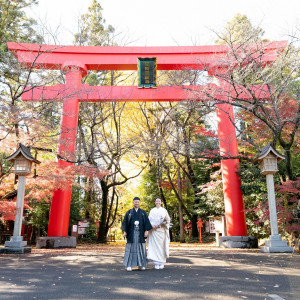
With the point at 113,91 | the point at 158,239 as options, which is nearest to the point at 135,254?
the point at 158,239

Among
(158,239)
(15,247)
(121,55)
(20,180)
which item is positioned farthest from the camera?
(121,55)

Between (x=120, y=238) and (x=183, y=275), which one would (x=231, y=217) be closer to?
(x=183, y=275)

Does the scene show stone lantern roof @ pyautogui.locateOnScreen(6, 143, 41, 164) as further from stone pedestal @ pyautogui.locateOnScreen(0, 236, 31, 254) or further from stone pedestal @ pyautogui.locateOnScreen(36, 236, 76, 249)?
stone pedestal @ pyautogui.locateOnScreen(36, 236, 76, 249)

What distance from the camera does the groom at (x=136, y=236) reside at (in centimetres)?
508

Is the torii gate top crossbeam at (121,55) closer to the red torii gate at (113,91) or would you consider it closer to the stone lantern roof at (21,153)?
the red torii gate at (113,91)

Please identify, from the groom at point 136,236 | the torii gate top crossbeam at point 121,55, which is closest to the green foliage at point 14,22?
the torii gate top crossbeam at point 121,55

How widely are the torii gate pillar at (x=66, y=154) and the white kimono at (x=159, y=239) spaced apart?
4954 millimetres

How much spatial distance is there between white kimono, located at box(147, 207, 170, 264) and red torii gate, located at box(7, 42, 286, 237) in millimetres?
5229

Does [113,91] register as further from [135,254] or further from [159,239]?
[135,254]

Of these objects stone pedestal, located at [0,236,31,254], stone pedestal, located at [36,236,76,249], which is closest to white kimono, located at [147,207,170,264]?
stone pedestal, located at [0,236,31,254]

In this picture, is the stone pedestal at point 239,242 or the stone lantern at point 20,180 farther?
the stone pedestal at point 239,242

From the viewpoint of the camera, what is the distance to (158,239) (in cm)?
550

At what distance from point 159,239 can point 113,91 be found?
22.2 ft

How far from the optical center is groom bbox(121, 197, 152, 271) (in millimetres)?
5082
